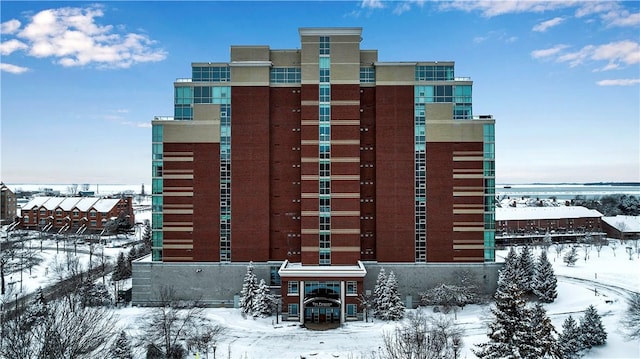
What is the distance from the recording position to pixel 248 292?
42.3 meters

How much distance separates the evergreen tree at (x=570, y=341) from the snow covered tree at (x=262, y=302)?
24.7 metres

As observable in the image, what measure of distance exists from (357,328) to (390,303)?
160 inches

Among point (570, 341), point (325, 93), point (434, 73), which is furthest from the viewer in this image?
point (434, 73)

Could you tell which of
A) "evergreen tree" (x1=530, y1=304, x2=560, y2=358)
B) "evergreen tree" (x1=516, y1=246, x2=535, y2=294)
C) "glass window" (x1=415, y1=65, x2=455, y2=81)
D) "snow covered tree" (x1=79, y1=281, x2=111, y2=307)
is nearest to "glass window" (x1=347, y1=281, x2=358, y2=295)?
"evergreen tree" (x1=516, y1=246, x2=535, y2=294)

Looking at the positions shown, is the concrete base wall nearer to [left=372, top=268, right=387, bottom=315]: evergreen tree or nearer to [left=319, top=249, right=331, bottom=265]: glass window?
[left=372, top=268, right=387, bottom=315]: evergreen tree

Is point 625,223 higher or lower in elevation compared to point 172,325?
higher

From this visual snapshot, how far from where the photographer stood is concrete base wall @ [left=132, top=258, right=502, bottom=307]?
44.9m

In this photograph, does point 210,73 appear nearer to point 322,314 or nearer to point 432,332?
point 322,314

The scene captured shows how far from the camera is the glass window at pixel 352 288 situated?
136 ft

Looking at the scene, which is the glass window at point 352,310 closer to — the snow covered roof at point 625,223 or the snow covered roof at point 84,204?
the snow covered roof at point 84,204

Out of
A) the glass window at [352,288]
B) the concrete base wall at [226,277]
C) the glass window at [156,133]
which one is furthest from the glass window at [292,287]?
the glass window at [156,133]

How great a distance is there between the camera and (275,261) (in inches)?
1809

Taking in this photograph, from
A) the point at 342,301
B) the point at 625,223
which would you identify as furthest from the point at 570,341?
the point at 625,223

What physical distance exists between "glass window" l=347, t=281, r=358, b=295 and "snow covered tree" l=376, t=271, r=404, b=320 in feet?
7.99
